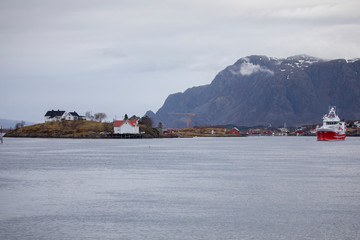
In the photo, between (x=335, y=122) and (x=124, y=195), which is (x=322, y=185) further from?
(x=335, y=122)

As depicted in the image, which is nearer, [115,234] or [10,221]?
[115,234]

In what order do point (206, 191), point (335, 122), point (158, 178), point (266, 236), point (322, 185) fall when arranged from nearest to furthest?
point (266, 236), point (206, 191), point (322, 185), point (158, 178), point (335, 122)

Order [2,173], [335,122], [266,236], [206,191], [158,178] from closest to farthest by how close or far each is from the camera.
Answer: [266,236], [206,191], [158,178], [2,173], [335,122]

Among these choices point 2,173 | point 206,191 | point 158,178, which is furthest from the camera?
point 2,173

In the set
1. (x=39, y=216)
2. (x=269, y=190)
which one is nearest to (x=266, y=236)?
(x=39, y=216)

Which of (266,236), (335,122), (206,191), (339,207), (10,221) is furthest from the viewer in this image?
(335,122)

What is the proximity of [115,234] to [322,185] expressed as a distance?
2641cm

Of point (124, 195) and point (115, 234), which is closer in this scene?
point (115, 234)

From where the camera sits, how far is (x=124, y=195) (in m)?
38.9

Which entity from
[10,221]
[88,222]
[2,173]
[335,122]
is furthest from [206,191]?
[335,122]

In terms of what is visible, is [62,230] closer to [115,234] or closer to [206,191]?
[115,234]

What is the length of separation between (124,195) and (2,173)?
2563cm

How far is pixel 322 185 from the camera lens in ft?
149

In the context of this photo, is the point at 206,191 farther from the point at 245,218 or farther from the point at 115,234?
the point at 115,234
